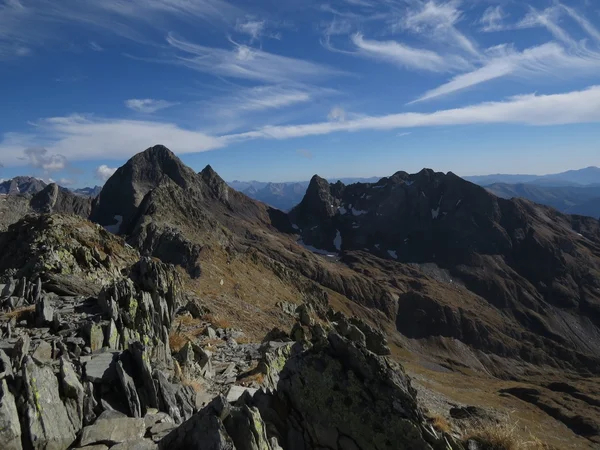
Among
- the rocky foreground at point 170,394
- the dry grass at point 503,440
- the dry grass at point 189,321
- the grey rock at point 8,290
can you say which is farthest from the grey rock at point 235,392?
the dry grass at point 189,321

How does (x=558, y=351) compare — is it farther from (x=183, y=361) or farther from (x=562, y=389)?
(x=183, y=361)

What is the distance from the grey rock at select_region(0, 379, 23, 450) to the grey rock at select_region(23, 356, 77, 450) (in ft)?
0.81

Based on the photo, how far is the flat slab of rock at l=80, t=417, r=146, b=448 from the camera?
10508 millimetres

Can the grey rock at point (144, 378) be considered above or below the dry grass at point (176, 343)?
above

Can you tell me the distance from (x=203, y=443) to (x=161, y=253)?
111372 millimetres

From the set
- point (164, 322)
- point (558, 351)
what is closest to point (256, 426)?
point (164, 322)

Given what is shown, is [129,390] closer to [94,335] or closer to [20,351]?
[20,351]

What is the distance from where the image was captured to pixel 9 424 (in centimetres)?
993

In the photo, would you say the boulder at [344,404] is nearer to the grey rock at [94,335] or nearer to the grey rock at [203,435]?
the grey rock at [203,435]

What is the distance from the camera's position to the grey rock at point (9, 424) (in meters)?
9.76

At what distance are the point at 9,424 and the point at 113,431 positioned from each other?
240 centimetres

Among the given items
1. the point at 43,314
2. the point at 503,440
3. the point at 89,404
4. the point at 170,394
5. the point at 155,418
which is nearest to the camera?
the point at 89,404

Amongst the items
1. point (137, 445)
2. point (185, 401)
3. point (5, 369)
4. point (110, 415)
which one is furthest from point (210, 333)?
point (137, 445)

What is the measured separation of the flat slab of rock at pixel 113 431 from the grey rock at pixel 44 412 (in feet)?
1.52
